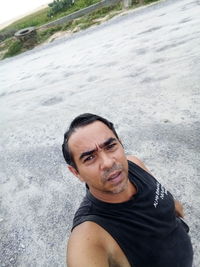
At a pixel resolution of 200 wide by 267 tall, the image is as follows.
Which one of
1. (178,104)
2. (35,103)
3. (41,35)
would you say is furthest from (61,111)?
(41,35)

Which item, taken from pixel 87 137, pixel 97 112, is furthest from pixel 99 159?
pixel 97 112

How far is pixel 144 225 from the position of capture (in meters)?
1.81

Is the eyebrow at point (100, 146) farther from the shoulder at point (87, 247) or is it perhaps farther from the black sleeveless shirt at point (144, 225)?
the shoulder at point (87, 247)

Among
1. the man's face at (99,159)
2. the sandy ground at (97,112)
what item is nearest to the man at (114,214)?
the man's face at (99,159)

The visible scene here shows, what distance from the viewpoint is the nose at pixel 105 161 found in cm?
187

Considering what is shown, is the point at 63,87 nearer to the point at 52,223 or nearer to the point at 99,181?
the point at 52,223

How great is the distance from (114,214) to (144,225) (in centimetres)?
19

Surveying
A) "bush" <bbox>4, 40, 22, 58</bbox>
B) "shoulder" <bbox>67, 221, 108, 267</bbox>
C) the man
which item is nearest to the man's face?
the man

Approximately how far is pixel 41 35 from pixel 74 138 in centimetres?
1775

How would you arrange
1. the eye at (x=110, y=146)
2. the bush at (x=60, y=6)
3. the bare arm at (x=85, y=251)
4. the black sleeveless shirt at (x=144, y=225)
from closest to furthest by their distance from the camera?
the bare arm at (x=85, y=251) < the black sleeveless shirt at (x=144, y=225) < the eye at (x=110, y=146) < the bush at (x=60, y=6)

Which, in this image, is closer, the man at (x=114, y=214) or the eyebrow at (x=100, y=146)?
the man at (x=114, y=214)

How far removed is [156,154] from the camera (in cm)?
427

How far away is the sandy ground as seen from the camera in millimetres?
3662

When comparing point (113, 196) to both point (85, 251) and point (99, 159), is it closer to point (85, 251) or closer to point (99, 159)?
point (99, 159)
